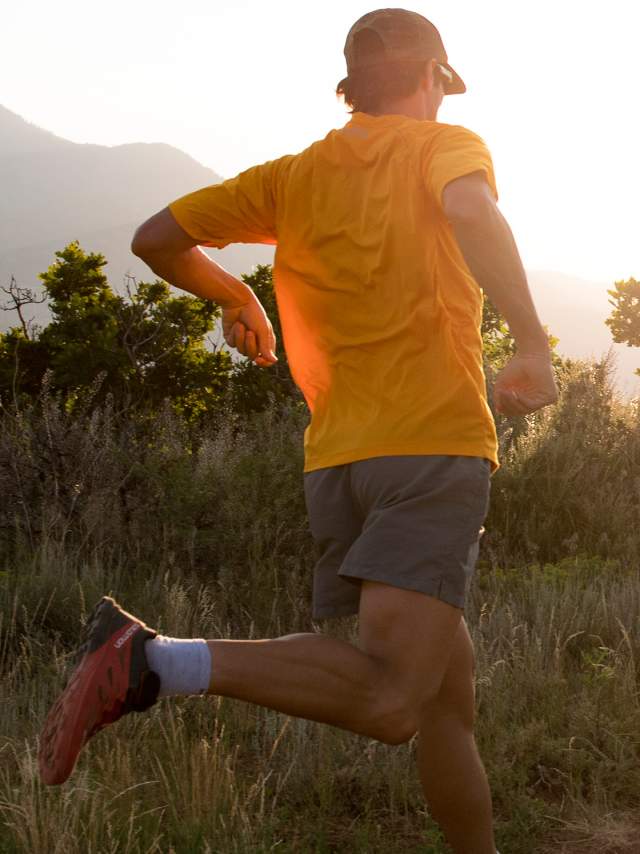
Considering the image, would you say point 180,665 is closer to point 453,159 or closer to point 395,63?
point 453,159

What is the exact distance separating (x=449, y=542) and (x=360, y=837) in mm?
1120

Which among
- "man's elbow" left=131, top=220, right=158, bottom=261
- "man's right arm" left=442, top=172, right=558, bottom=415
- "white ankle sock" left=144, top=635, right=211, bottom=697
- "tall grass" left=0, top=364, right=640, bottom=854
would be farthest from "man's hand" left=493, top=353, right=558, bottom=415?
"tall grass" left=0, top=364, right=640, bottom=854

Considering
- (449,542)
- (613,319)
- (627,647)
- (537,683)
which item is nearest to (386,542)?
(449,542)

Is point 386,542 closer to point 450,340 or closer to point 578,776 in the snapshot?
point 450,340

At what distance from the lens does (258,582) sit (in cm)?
544

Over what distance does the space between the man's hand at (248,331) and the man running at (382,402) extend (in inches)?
11.3

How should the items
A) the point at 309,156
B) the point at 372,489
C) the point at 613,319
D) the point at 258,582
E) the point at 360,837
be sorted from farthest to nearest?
the point at 613,319, the point at 258,582, the point at 360,837, the point at 309,156, the point at 372,489

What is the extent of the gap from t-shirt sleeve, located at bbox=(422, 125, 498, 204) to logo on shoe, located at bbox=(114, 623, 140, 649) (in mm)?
1156

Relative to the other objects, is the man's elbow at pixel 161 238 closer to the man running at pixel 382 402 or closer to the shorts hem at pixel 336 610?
the man running at pixel 382 402

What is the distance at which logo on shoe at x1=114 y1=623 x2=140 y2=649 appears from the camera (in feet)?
7.27

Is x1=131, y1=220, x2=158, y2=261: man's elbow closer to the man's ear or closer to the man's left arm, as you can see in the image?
the man's left arm

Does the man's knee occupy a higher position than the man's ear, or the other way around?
the man's ear

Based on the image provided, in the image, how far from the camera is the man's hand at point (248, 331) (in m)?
2.98

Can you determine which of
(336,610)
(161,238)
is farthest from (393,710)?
(161,238)
